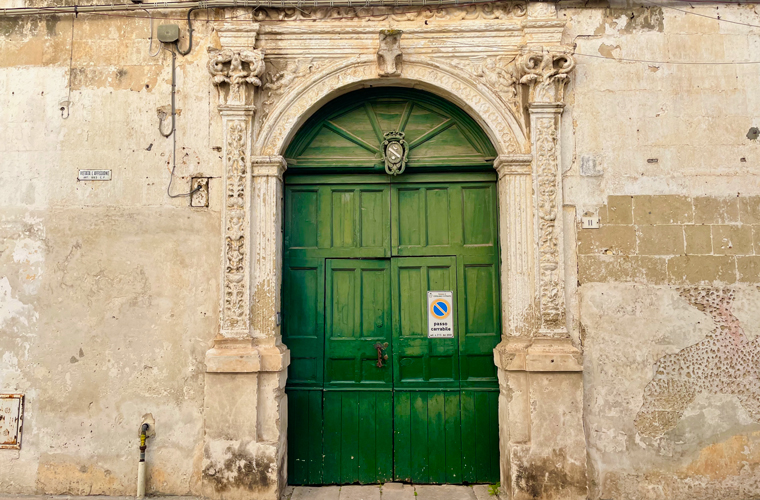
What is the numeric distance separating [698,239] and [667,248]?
0.94 ft

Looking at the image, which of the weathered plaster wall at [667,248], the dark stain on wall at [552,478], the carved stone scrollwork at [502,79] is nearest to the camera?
the dark stain on wall at [552,478]

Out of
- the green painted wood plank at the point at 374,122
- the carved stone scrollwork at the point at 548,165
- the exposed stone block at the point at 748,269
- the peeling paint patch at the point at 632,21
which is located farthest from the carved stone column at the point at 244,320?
the exposed stone block at the point at 748,269

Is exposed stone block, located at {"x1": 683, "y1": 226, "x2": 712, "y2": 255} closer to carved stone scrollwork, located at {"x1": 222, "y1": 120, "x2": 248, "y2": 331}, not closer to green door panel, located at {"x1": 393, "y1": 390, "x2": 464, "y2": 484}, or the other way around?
green door panel, located at {"x1": 393, "y1": 390, "x2": 464, "y2": 484}

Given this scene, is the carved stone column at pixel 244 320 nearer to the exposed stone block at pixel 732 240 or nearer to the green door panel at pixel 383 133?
the green door panel at pixel 383 133

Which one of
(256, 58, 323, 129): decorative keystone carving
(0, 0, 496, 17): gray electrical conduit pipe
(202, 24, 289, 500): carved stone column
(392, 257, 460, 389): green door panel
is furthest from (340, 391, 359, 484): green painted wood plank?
(0, 0, 496, 17): gray electrical conduit pipe

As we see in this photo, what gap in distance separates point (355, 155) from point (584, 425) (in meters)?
3.15

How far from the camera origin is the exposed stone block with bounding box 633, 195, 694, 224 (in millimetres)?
4367

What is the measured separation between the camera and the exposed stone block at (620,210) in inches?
172

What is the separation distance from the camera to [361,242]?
186 inches

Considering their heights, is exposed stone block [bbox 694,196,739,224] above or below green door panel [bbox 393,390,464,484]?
above

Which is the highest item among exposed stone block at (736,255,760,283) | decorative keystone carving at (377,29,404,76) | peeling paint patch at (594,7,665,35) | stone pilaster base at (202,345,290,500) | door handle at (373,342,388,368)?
peeling paint patch at (594,7,665,35)

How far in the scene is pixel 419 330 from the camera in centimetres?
464

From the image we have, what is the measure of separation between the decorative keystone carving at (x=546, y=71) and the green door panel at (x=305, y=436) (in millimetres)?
3363

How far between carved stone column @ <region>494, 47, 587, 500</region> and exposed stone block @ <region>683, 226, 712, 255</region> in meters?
1.13
